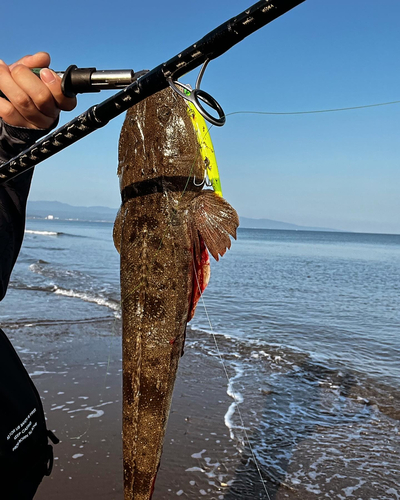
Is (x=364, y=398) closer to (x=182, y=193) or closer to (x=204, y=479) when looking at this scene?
(x=204, y=479)

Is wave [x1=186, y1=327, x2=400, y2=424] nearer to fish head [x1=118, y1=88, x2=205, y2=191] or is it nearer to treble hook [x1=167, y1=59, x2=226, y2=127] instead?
fish head [x1=118, y1=88, x2=205, y2=191]

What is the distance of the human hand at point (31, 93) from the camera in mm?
1325

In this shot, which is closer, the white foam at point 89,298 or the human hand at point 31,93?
the human hand at point 31,93

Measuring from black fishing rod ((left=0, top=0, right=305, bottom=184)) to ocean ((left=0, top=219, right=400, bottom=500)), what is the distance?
3345 millimetres

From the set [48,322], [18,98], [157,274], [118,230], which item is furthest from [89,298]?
[18,98]

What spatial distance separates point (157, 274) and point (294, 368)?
198 inches

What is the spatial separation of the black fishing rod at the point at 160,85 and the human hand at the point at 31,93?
0.15ft

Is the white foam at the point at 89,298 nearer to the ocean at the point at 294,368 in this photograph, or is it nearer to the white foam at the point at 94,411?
the ocean at the point at 294,368

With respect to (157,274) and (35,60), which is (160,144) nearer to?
(157,274)

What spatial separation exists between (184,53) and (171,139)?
1534 mm

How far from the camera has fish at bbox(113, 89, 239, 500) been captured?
262 cm

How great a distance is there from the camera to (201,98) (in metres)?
1.39

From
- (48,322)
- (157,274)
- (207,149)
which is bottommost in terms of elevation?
(48,322)

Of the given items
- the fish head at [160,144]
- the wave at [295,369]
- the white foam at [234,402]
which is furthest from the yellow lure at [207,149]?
the wave at [295,369]
